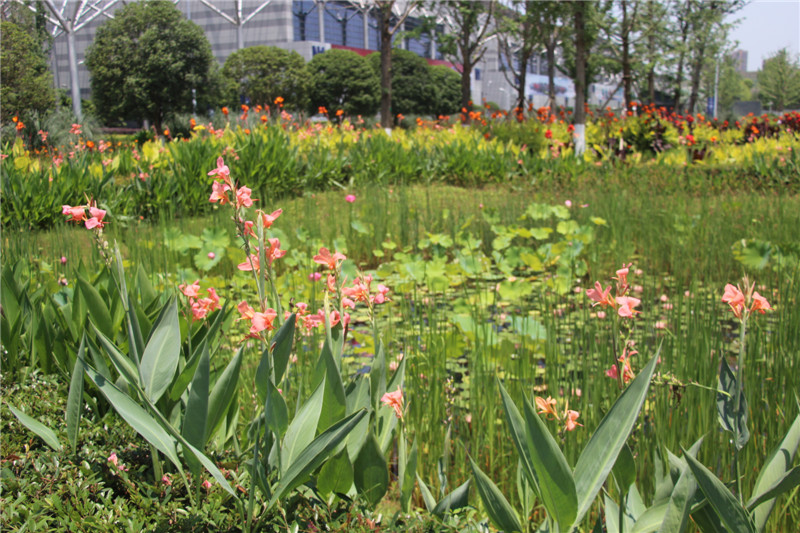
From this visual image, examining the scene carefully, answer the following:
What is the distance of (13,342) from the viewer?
68.7 inches

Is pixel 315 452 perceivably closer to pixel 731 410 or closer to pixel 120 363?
pixel 120 363

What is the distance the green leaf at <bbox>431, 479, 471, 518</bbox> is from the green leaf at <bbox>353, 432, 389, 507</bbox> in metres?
0.12

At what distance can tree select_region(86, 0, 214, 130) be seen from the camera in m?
19.2

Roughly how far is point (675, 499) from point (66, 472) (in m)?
1.12

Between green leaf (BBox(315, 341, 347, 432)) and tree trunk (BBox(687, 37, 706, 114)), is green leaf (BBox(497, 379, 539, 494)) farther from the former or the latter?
tree trunk (BBox(687, 37, 706, 114))

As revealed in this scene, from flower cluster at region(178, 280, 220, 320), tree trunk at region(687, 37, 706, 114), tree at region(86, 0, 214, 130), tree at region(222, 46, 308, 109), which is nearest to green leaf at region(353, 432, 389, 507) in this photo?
flower cluster at region(178, 280, 220, 320)

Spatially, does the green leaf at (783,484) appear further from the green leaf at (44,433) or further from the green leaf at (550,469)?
the green leaf at (44,433)

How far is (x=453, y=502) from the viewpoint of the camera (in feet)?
3.82

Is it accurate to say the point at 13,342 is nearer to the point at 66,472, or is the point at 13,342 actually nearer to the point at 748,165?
the point at 66,472

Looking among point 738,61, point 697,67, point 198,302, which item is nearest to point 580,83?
point 198,302

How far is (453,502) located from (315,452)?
326mm

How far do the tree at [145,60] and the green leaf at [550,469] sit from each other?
2076cm

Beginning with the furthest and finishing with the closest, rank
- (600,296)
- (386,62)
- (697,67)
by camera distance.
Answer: (697,67), (386,62), (600,296)

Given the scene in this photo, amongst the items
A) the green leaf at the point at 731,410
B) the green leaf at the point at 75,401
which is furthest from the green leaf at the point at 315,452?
the green leaf at the point at 731,410
